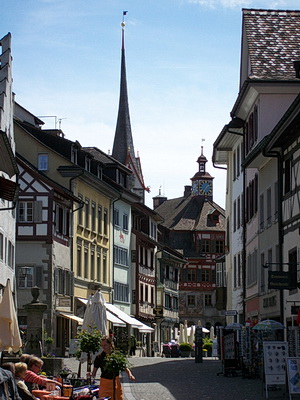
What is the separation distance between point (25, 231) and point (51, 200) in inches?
84.3

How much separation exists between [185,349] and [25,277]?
63.1 feet

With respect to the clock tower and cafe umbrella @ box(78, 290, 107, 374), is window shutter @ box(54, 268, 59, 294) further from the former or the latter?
the clock tower

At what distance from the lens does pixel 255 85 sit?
121 feet

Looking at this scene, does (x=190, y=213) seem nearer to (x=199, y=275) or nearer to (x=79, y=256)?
(x=199, y=275)

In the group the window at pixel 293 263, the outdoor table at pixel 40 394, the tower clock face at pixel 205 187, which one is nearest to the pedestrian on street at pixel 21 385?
the outdoor table at pixel 40 394

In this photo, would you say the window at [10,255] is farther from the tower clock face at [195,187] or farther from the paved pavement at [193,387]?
the tower clock face at [195,187]

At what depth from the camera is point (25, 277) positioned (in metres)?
55.0

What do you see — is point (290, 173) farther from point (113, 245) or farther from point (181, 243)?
point (181, 243)

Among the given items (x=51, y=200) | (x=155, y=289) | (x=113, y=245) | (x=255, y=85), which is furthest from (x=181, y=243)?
(x=255, y=85)

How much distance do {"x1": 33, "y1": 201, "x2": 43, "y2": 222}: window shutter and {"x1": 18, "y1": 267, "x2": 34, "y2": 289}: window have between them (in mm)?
2702

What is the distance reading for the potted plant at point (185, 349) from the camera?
232 feet

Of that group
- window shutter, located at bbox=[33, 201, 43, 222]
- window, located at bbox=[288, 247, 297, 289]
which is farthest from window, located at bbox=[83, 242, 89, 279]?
window, located at bbox=[288, 247, 297, 289]

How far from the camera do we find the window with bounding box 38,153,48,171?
60.3 meters

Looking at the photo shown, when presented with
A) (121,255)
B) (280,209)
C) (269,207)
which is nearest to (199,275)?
(121,255)
